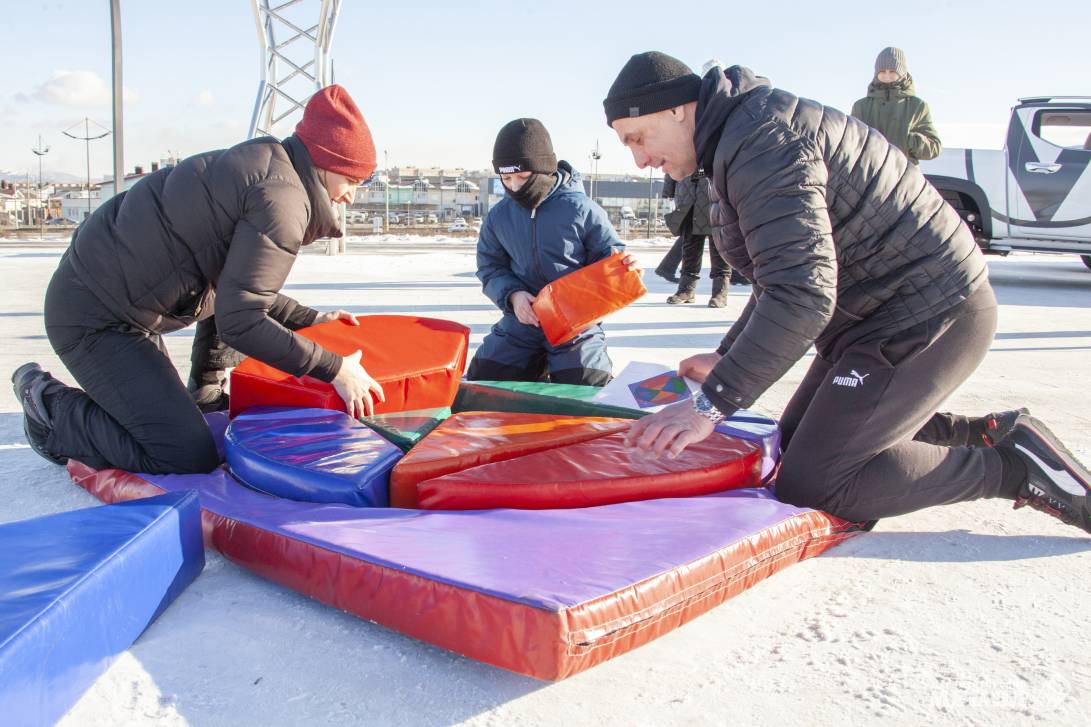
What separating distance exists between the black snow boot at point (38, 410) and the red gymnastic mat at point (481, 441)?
122cm

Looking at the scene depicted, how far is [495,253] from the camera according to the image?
3787mm

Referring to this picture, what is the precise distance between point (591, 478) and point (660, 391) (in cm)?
Result: 87

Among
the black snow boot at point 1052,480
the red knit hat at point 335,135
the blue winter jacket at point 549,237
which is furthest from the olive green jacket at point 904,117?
the red knit hat at point 335,135

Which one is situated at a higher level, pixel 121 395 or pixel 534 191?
pixel 534 191

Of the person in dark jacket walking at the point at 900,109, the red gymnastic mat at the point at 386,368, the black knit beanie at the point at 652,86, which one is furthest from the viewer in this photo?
the person in dark jacket walking at the point at 900,109

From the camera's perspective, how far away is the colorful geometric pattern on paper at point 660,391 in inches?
113

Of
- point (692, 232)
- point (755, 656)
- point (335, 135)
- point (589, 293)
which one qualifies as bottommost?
point (755, 656)

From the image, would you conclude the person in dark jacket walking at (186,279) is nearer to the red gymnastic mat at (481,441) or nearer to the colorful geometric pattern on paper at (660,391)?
the red gymnastic mat at (481,441)

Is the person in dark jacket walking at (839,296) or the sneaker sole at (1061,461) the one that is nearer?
the person in dark jacket walking at (839,296)

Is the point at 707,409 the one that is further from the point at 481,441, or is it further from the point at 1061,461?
the point at 1061,461

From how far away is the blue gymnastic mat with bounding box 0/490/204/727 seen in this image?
129cm

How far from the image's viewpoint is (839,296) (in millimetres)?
2166

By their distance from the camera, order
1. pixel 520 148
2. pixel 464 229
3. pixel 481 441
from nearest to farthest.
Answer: pixel 481 441 < pixel 520 148 < pixel 464 229

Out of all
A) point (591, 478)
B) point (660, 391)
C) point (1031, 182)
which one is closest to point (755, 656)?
point (591, 478)
